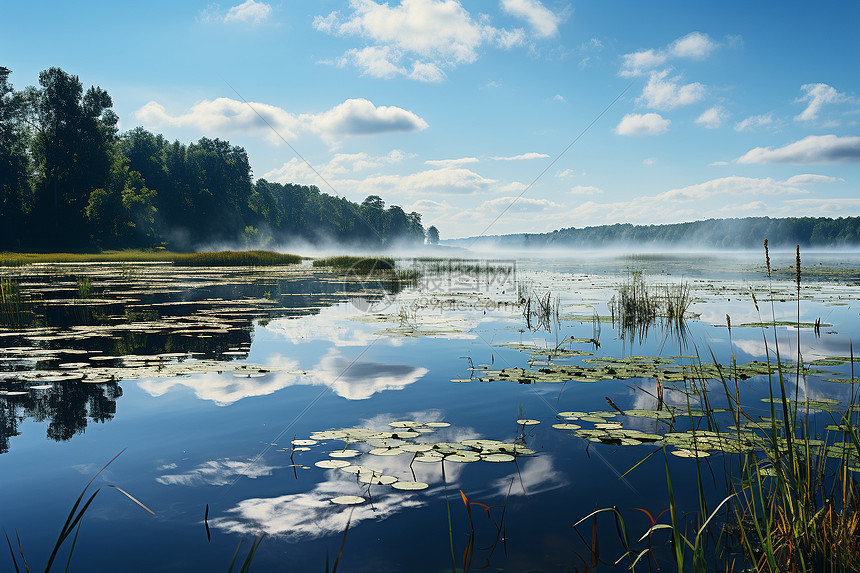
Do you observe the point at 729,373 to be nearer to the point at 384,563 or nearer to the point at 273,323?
the point at 384,563

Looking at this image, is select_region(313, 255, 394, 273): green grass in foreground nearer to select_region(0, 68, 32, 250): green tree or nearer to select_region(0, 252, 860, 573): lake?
select_region(0, 252, 860, 573): lake

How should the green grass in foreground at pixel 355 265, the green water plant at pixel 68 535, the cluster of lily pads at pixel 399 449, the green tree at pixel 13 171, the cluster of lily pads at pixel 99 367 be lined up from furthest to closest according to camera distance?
the green tree at pixel 13 171 → the green grass in foreground at pixel 355 265 → the cluster of lily pads at pixel 99 367 → the cluster of lily pads at pixel 399 449 → the green water plant at pixel 68 535

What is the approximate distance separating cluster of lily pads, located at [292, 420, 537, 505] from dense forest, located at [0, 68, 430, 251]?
2617 inches

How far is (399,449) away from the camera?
4.87 meters

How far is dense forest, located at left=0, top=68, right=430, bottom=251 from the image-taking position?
198 ft

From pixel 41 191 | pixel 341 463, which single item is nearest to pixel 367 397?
pixel 341 463

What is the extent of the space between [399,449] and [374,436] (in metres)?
0.43

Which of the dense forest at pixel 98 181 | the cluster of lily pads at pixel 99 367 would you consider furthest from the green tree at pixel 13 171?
the cluster of lily pads at pixel 99 367

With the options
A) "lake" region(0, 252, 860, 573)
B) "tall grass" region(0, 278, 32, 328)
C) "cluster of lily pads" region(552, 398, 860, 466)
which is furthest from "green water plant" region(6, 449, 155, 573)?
"tall grass" region(0, 278, 32, 328)

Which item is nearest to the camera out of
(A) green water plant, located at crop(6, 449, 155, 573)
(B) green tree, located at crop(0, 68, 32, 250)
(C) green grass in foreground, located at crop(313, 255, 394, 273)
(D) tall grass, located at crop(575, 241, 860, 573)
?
(A) green water plant, located at crop(6, 449, 155, 573)

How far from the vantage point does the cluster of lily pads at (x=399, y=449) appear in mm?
4387

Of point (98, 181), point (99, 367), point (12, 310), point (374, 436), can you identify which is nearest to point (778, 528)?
point (374, 436)

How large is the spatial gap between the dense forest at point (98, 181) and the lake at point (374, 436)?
193ft

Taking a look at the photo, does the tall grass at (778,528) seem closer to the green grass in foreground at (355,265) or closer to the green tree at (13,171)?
the green grass in foreground at (355,265)
